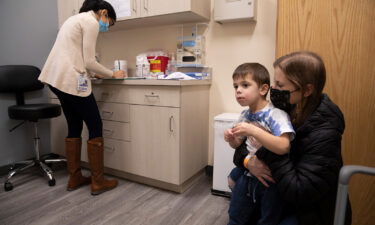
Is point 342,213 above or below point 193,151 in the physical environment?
above

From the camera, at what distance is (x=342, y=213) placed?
0.57 m

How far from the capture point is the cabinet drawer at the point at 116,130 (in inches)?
76.8

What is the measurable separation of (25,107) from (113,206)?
1.09 meters

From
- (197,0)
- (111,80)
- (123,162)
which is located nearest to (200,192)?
(123,162)

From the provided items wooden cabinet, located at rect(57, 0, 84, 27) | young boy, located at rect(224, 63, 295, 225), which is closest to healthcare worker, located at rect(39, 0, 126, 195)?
wooden cabinet, located at rect(57, 0, 84, 27)

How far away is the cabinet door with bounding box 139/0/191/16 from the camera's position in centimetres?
176

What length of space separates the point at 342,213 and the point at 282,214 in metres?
0.28

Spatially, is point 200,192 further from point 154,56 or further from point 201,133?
point 154,56

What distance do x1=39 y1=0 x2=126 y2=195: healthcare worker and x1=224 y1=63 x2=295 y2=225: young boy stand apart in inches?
46.1

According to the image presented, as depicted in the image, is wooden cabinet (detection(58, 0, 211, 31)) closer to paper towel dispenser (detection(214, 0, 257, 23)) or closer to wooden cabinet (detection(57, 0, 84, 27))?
wooden cabinet (detection(57, 0, 84, 27))

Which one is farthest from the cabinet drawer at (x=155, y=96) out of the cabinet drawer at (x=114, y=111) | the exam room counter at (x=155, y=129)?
the cabinet drawer at (x=114, y=111)

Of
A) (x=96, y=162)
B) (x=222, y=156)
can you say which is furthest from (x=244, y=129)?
(x=96, y=162)

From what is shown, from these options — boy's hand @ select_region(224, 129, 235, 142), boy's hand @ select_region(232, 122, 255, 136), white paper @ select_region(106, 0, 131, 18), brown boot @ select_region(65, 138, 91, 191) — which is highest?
white paper @ select_region(106, 0, 131, 18)

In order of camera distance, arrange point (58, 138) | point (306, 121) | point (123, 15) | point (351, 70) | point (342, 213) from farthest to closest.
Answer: point (58, 138) → point (123, 15) → point (351, 70) → point (306, 121) → point (342, 213)
